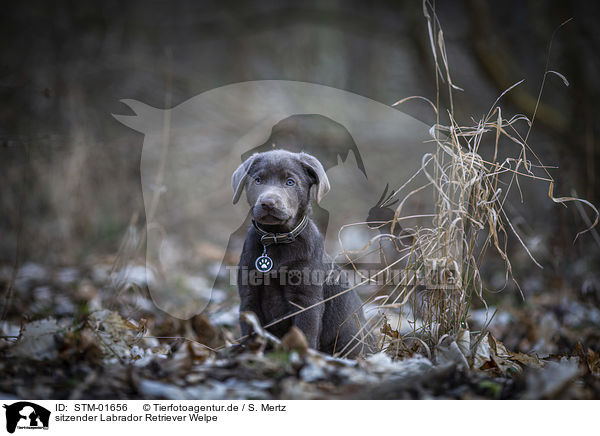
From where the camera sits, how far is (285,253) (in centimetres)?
284

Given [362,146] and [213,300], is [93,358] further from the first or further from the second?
[362,146]

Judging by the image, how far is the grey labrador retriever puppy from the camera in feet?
9.21

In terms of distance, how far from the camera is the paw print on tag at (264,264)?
283 cm

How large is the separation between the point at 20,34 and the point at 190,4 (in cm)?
279

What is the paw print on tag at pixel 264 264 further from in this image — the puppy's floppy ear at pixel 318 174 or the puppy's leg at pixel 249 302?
the puppy's floppy ear at pixel 318 174

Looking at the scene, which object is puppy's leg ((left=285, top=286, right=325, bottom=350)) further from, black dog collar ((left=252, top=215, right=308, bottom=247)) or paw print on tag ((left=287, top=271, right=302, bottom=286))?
black dog collar ((left=252, top=215, right=308, bottom=247))

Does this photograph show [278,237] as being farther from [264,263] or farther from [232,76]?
[232,76]

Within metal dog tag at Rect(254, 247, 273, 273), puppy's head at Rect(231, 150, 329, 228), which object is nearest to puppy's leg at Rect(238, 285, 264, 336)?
metal dog tag at Rect(254, 247, 273, 273)

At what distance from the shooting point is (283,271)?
9.27 feet
